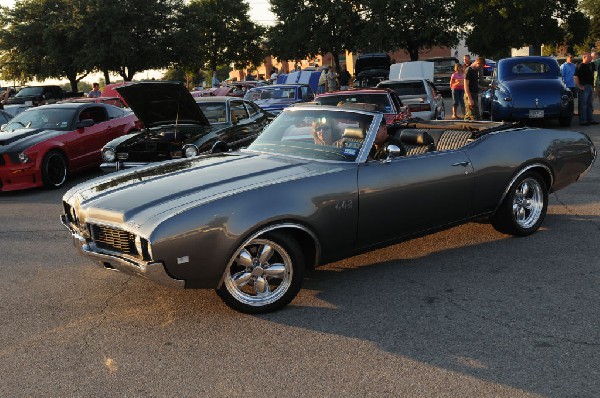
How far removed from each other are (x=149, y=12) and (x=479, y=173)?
37119mm

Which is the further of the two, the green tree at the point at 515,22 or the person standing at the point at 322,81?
the green tree at the point at 515,22

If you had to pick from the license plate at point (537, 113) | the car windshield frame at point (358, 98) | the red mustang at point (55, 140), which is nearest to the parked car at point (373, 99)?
the car windshield frame at point (358, 98)

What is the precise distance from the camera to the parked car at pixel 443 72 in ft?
102

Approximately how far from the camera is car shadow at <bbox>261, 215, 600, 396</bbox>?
3.66 m

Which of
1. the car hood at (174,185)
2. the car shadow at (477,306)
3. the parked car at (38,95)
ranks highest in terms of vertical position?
the parked car at (38,95)

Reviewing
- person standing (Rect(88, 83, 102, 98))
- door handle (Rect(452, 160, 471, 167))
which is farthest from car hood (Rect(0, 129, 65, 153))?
person standing (Rect(88, 83, 102, 98))

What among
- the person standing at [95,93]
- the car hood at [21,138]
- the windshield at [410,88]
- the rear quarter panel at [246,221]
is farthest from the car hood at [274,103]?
the rear quarter panel at [246,221]

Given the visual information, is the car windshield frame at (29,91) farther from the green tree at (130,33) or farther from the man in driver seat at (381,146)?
the man in driver seat at (381,146)

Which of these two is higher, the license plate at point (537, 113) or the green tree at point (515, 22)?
the green tree at point (515, 22)

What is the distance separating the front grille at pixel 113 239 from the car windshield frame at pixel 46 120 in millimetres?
7342

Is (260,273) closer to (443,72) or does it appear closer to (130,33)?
(443,72)

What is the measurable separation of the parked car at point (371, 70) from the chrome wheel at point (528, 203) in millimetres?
24204

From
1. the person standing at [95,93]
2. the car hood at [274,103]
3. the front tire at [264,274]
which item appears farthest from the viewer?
the person standing at [95,93]

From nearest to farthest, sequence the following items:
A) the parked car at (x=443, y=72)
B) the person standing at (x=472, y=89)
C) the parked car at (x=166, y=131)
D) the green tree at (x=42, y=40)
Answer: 1. the parked car at (x=166, y=131)
2. the person standing at (x=472, y=89)
3. the parked car at (x=443, y=72)
4. the green tree at (x=42, y=40)
